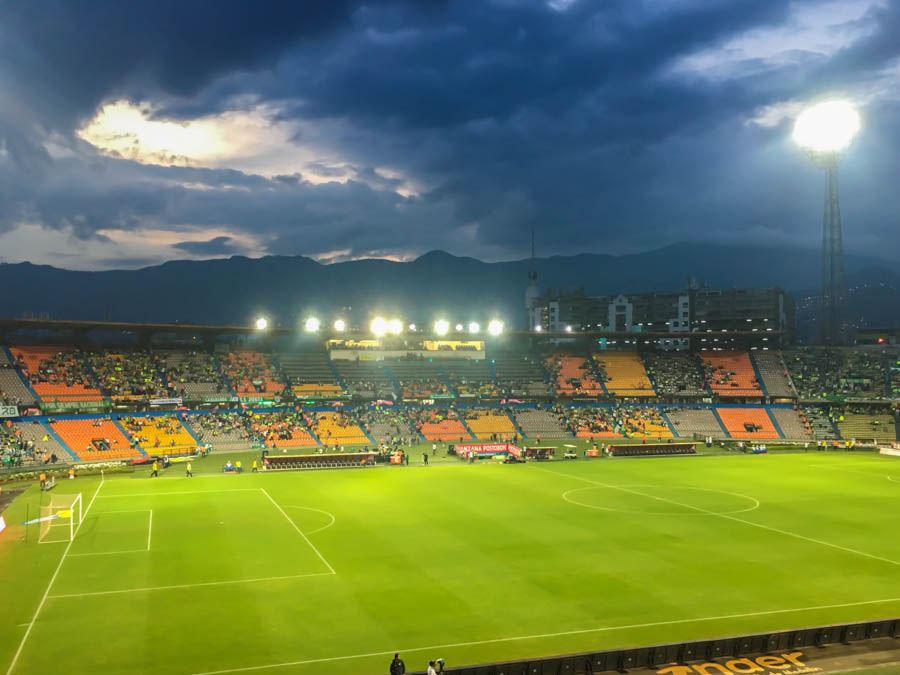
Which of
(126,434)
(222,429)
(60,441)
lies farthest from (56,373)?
(222,429)

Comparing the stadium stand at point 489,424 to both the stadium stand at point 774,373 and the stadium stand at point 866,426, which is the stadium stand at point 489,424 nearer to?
the stadium stand at point 774,373

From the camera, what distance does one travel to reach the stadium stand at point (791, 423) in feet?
296

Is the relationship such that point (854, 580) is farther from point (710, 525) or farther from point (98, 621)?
point (98, 621)

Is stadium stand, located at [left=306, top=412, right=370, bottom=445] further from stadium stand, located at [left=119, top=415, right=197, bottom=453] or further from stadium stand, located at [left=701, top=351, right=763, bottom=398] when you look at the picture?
stadium stand, located at [left=701, top=351, right=763, bottom=398]

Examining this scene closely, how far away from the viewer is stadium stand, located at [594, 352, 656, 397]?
100938 mm

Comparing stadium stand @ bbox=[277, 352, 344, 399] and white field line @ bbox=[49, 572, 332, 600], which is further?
stadium stand @ bbox=[277, 352, 344, 399]

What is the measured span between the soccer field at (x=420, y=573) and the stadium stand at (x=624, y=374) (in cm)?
4692

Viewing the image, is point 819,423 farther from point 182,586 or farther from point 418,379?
point 182,586

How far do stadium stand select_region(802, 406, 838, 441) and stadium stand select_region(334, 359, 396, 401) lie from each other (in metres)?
54.2

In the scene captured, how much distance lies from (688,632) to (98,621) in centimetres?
2064

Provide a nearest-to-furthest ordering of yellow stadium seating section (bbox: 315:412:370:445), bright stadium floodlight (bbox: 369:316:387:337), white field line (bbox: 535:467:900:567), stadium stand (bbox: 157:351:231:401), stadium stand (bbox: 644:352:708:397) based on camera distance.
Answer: white field line (bbox: 535:467:900:567) → yellow stadium seating section (bbox: 315:412:370:445) → stadium stand (bbox: 157:351:231:401) → bright stadium floodlight (bbox: 369:316:387:337) → stadium stand (bbox: 644:352:708:397)

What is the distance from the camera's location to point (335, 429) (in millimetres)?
83312

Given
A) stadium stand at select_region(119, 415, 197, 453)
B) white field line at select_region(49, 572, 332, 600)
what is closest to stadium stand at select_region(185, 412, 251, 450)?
stadium stand at select_region(119, 415, 197, 453)

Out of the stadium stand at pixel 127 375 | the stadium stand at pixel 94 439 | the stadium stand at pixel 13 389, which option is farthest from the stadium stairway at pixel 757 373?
the stadium stand at pixel 13 389
